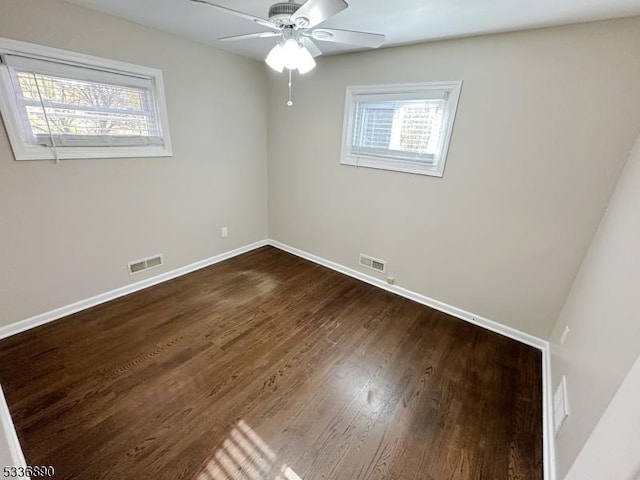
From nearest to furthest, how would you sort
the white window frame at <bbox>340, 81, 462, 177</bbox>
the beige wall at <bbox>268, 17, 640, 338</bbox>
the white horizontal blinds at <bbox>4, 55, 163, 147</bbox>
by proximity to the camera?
the beige wall at <bbox>268, 17, 640, 338</bbox> < the white horizontal blinds at <bbox>4, 55, 163, 147</bbox> < the white window frame at <bbox>340, 81, 462, 177</bbox>

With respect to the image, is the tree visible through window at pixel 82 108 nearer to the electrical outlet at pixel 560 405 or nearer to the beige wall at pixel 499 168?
the beige wall at pixel 499 168

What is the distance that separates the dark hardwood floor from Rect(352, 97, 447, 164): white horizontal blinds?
153 cm

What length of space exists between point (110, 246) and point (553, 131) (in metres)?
3.63

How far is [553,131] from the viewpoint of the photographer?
1.90 metres

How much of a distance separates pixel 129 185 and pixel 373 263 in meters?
2.51

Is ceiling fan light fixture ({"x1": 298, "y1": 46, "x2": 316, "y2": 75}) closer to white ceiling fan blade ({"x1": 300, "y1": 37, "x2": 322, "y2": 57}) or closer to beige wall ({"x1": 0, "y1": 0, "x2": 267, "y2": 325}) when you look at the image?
white ceiling fan blade ({"x1": 300, "y1": 37, "x2": 322, "y2": 57})

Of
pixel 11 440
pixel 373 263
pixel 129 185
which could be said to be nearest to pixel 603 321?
pixel 373 263

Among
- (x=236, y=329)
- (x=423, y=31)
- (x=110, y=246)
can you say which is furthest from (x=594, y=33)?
(x=110, y=246)

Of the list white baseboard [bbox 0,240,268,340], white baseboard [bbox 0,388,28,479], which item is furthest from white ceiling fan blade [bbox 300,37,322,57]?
A: white baseboard [bbox 0,240,268,340]

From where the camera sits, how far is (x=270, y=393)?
1.75 metres

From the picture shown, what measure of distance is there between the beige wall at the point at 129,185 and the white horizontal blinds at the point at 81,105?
15 cm

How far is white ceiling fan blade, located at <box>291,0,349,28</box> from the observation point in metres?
1.12

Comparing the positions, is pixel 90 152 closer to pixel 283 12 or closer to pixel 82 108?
pixel 82 108

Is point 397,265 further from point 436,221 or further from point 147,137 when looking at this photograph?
point 147,137
